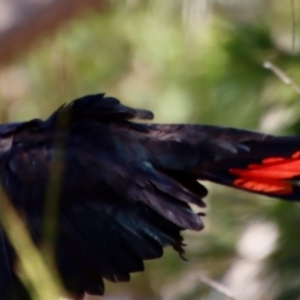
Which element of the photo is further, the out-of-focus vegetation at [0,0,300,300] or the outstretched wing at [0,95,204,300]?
the out-of-focus vegetation at [0,0,300,300]

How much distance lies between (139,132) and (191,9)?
1.77 ft

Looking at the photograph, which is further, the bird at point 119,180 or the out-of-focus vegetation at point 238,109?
the out-of-focus vegetation at point 238,109

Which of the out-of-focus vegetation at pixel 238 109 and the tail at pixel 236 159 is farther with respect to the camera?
the out-of-focus vegetation at pixel 238 109

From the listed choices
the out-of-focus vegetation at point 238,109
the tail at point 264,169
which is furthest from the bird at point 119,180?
the out-of-focus vegetation at point 238,109

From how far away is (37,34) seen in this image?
3463 millimetres

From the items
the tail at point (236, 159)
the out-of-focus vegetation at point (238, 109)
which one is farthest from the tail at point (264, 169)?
the out-of-focus vegetation at point (238, 109)

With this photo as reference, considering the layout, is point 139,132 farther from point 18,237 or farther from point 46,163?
point 18,237

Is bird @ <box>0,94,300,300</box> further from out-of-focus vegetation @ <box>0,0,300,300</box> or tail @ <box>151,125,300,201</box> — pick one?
out-of-focus vegetation @ <box>0,0,300,300</box>

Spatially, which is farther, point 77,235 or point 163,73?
point 163,73

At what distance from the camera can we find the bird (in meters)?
2.10

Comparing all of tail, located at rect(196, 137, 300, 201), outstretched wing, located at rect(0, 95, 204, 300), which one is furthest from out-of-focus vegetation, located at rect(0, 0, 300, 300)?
tail, located at rect(196, 137, 300, 201)

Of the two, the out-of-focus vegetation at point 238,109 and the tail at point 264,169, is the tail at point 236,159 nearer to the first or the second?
the tail at point 264,169

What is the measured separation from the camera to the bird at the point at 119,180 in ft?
6.90

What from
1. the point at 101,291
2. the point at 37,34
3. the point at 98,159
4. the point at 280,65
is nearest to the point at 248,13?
the point at 280,65
